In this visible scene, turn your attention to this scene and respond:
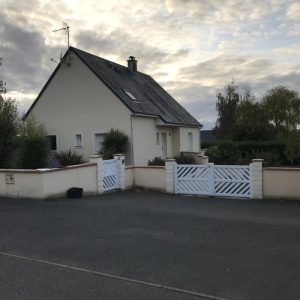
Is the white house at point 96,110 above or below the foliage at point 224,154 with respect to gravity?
above

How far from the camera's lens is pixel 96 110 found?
19.7 m

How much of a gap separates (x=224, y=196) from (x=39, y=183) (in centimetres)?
653

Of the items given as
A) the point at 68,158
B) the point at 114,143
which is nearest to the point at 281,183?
the point at 114,143

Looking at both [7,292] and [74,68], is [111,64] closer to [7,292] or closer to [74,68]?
[74,68]

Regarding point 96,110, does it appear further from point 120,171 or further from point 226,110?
point 226,110

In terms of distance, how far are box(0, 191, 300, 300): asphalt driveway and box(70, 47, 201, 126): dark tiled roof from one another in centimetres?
1114

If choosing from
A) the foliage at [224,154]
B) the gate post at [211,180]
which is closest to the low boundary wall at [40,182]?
the gate post at [211,180]

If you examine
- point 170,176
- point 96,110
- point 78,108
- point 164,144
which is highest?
point 78,108

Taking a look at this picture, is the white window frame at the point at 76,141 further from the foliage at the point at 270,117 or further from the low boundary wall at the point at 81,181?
the foliage at the point at 270,117

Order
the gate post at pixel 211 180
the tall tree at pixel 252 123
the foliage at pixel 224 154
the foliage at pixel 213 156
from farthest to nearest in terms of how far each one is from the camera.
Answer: the tall tree at pixel 252 123 < the foliage at pixel 224 154 < the foliage at pixel 213 156 < the gate post at pixel 211 180

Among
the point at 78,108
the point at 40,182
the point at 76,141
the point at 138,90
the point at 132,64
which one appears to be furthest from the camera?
the point at 132,64

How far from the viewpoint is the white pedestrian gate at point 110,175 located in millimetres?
13297

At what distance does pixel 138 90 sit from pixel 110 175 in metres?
10.5

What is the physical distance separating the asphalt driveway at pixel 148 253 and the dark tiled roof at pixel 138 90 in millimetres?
11145
